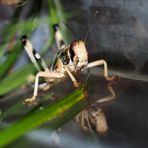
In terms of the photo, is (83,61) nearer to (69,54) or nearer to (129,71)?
(69,54)

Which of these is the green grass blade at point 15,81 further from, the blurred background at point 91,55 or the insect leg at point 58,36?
the insect leg at point 58,36

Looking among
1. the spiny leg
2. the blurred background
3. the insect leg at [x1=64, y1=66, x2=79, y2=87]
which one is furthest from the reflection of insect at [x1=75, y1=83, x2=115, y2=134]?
the spiny leg

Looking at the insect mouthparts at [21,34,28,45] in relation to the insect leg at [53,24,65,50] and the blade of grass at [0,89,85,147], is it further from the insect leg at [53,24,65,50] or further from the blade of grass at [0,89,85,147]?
the blade of grass at [0,89,85,147]

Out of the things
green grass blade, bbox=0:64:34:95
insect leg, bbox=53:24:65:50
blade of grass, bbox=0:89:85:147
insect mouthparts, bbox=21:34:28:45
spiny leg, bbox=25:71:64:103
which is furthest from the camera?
insect leg, bbox=53:24:65:50

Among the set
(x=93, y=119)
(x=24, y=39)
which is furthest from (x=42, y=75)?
(x=93, y=119)

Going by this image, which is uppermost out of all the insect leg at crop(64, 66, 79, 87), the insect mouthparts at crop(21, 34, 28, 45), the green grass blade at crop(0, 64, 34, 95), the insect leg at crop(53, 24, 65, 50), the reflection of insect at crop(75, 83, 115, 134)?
the insect mouthparts at crop(21, 34, 28, 45)

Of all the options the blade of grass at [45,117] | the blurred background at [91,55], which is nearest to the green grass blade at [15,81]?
the blurred background at [91,55]

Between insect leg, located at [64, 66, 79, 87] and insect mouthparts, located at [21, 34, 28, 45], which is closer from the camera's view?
insect leg, located at [64, 66, 79, 87]
